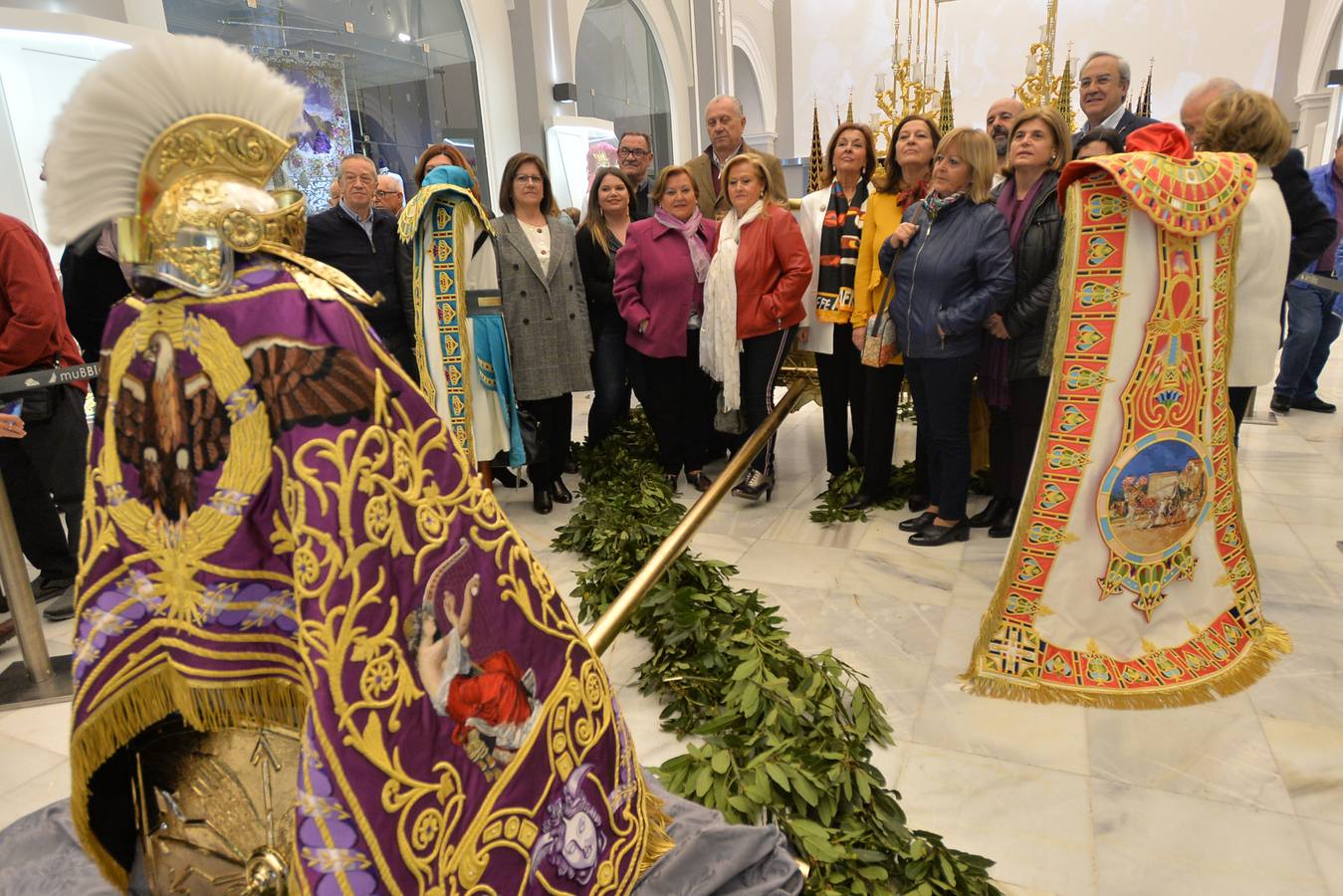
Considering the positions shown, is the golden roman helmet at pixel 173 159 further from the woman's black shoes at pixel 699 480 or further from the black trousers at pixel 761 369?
the woman's black shoes at pixel 699 480

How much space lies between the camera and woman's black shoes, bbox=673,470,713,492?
4211mm

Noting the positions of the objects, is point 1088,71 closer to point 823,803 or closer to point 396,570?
point 823,803

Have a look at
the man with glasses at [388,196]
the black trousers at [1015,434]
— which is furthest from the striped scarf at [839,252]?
Answer: the man with glasses at [388,196]

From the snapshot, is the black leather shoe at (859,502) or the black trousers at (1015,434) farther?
the black leather shoe at (859,502)

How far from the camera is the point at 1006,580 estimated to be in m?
2.40

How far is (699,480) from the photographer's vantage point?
4234mm

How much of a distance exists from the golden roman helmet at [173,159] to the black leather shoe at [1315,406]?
6.47 metres

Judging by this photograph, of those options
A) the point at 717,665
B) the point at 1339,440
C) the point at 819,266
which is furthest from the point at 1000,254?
the point at 1339,440

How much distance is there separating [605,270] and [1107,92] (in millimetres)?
2490

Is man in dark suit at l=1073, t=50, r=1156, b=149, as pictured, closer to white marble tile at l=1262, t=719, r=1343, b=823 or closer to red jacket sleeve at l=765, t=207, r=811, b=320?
red jacket sleeve at l=765, t=207, r=811, b=320

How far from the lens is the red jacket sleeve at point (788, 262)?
12.3 feet

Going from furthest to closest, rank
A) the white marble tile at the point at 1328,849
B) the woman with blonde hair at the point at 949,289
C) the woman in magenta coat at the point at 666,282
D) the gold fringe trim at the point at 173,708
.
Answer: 1. the woman in magenta coat at the point at 666,282
2. the woman with blonde hair at the point at 949,289
3. the white marble tile at the point at 1328,849
4. the gold fringe trim at the point at 173,708

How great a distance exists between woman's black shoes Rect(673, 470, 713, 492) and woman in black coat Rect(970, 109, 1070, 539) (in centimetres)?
152

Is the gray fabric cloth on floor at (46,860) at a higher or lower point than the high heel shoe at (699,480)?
higher
